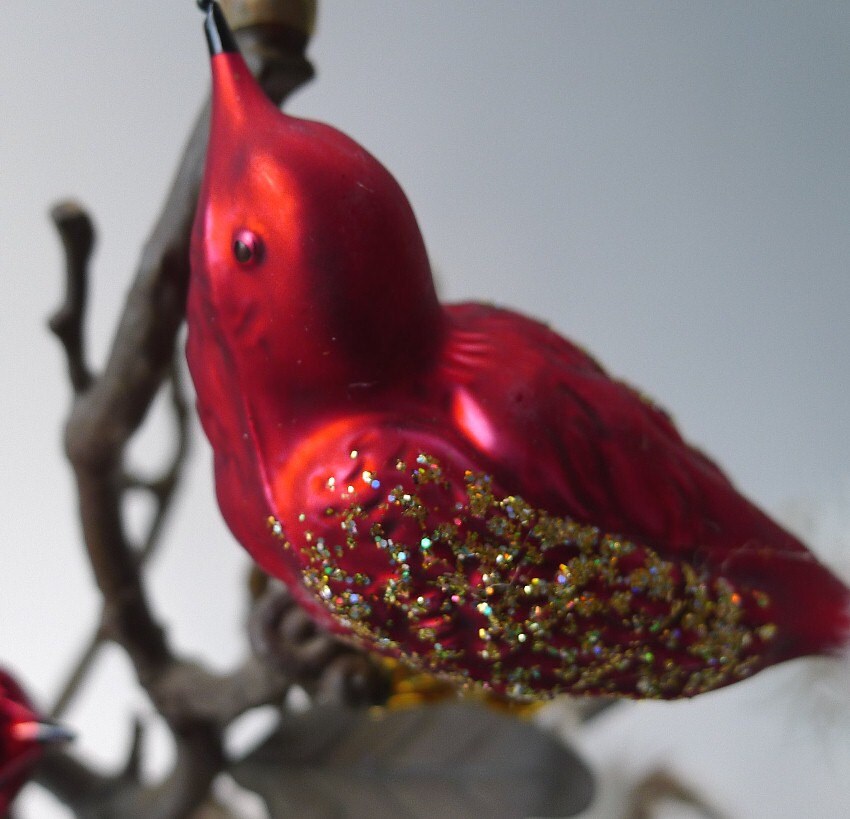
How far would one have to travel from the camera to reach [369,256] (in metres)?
0.15

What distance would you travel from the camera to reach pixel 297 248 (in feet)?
0.49

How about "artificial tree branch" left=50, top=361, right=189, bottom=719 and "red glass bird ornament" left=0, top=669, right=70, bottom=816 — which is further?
"artificial tree branch" left=50, top=361, right=189, bottom=719

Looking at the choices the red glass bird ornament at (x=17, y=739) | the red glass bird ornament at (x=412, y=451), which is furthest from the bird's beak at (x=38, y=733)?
the red glass bird ornament at (x=412, y=451)

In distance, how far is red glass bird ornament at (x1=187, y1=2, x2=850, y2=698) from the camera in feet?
0.50

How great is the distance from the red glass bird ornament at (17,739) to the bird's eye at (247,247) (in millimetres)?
151

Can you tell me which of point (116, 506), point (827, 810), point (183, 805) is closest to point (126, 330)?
point (116, 506)

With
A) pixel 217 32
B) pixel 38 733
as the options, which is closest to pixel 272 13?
pixel 217 32

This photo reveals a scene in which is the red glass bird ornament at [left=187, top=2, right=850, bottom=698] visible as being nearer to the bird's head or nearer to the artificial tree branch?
the bird's head

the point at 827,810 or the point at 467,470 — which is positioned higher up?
the point at 467,470

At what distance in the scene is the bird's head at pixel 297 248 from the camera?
0.49 ft

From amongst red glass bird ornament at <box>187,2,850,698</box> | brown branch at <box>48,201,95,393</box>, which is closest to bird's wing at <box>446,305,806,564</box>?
red glass bird ornament at <box>187,2,850,698</box>

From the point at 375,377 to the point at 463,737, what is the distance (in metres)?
0.15

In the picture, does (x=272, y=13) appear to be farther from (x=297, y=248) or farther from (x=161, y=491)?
(x=161, y=491)

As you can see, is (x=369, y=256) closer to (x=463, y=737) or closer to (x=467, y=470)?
(x=467, y=470)
